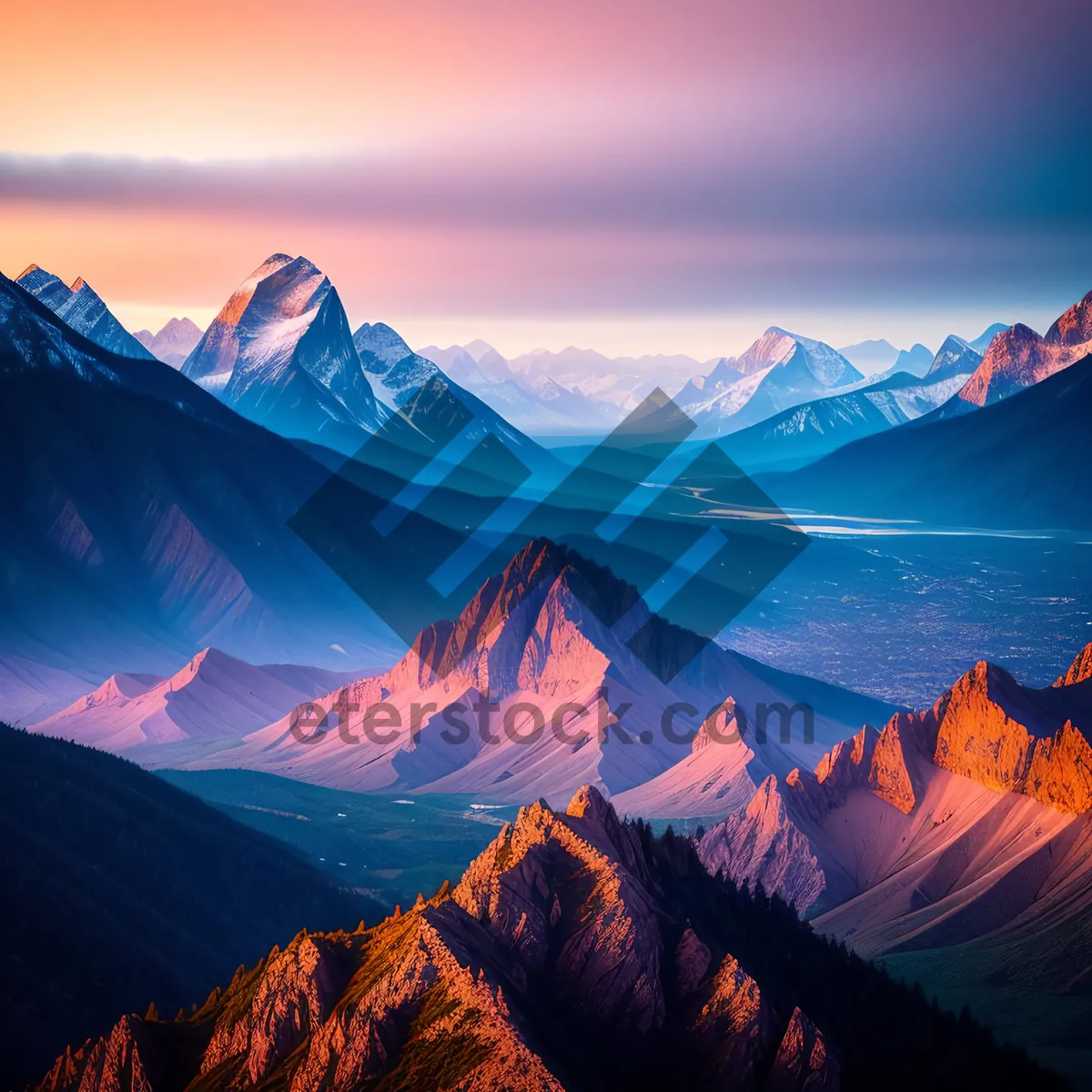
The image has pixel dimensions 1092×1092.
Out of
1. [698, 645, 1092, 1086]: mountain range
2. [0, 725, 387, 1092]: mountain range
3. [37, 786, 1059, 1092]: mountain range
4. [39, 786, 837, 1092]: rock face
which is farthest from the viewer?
[0, 725, 387, 1092]: mountain range

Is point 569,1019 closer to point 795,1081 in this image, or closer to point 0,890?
point 795,1081

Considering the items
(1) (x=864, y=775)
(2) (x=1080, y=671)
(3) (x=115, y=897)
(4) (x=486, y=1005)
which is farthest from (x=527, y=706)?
(4) (x=486, y=1005)

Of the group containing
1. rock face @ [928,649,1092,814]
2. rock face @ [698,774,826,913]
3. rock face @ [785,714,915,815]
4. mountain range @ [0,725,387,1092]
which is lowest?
mountain range @ [0,725,387,1092]

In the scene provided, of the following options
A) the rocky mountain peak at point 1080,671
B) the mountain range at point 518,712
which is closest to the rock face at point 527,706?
the mountain range at point 518,712

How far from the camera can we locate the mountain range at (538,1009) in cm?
4466

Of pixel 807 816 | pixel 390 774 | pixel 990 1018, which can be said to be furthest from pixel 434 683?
pixel 990 1018

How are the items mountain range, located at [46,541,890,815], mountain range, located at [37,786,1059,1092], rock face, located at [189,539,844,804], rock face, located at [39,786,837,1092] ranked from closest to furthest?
1. rock face, located at [39,786,837,1092]
2. mountain range, located at [37,786,1059,1092]
3. rock face, located at [189,539,844,804]
4. mountain range, located at [46,541,890,815]

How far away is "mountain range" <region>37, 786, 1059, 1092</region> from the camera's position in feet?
147

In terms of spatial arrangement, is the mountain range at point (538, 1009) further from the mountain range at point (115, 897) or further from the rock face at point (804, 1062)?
the mountain range at point (115, 897)

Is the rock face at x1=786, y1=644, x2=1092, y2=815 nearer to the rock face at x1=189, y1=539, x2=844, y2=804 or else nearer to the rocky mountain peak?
the rocky mountain peak

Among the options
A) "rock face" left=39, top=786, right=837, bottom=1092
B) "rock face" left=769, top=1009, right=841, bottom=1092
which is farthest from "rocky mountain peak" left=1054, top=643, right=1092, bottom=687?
"rock face" left=769, top=1009, right=841, bottom=1092

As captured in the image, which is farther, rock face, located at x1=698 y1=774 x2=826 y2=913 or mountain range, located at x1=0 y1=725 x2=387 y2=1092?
rock face, located at x1=698 y1=774 x2=826 y2=913

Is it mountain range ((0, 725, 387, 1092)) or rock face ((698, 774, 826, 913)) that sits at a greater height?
rock face ((698, 774, 826, 913))

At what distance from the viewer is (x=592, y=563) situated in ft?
625
